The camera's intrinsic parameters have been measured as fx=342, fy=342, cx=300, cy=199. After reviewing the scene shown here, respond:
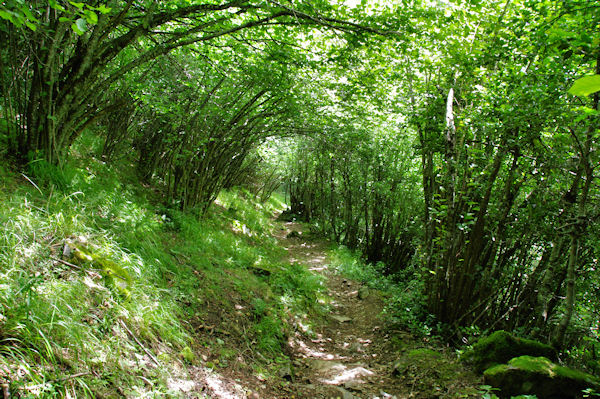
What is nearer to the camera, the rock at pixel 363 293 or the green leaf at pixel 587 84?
the green leaf at pixel 587 84

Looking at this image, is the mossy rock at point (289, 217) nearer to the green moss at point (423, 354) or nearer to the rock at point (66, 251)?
the green moss at point (423, 354)

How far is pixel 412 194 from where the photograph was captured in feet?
31.2

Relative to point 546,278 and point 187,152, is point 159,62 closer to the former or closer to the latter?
point 187,152

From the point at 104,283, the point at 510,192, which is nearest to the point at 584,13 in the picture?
the point at 510,192

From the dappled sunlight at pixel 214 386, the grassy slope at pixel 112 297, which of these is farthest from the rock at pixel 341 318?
the dappled sunlight at pixel 214 386

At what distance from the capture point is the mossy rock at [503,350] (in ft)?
11.9

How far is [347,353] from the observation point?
4840 mm

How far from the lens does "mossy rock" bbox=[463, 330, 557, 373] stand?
11.9ft

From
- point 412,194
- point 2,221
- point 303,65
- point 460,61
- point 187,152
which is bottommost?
point 2,221

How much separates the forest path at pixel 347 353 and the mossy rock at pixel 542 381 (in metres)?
0.99

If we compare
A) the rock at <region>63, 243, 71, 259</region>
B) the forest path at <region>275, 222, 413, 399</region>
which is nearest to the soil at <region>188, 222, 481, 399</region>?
the forest path at <region>275, 222, 413, 399</region>

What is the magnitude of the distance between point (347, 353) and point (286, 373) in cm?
132

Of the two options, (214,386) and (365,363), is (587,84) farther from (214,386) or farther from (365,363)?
(365,363)

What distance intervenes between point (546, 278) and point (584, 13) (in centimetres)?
299
